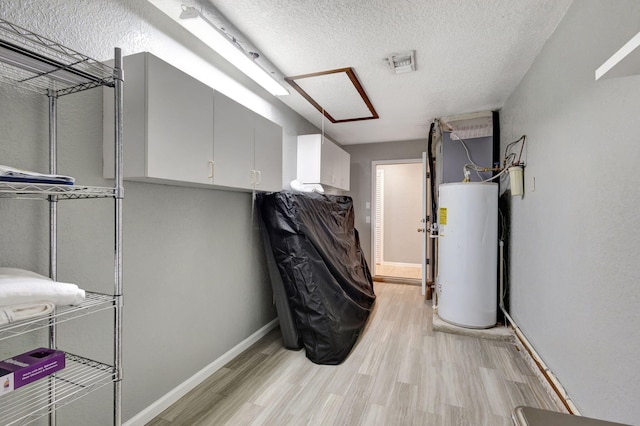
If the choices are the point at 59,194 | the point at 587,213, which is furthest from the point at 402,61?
the point at 59,194

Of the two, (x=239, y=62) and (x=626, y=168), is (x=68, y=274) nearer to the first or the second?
(x=239, y=62)

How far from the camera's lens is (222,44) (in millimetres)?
1979

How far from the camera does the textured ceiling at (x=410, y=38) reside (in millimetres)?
1773

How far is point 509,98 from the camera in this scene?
3.12 meters

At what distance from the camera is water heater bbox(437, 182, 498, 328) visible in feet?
9.86

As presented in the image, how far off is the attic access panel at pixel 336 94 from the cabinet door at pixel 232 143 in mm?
833

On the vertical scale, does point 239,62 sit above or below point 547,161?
above

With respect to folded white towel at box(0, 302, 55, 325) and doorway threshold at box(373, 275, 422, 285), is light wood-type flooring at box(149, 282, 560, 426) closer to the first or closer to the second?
folded white towel at box(0, 302, 55, 325)

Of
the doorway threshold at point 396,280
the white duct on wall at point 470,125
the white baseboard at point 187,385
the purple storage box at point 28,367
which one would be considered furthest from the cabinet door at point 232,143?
the doorway threshold at point 396,280

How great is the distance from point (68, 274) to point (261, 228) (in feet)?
4.99

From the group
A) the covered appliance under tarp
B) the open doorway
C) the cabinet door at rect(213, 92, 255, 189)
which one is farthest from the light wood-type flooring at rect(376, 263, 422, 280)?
the cabinet door at rect(213, 92, 255, 189)

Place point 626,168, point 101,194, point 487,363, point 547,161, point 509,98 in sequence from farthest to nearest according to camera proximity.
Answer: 1. point 509,98
2. point 487,363
3. point 547,161
4. point 626,168
5. point 101,194

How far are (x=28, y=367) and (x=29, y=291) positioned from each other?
0.27 metres

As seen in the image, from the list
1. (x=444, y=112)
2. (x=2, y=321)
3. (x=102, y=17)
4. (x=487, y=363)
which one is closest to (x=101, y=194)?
(x=2, y=321)
